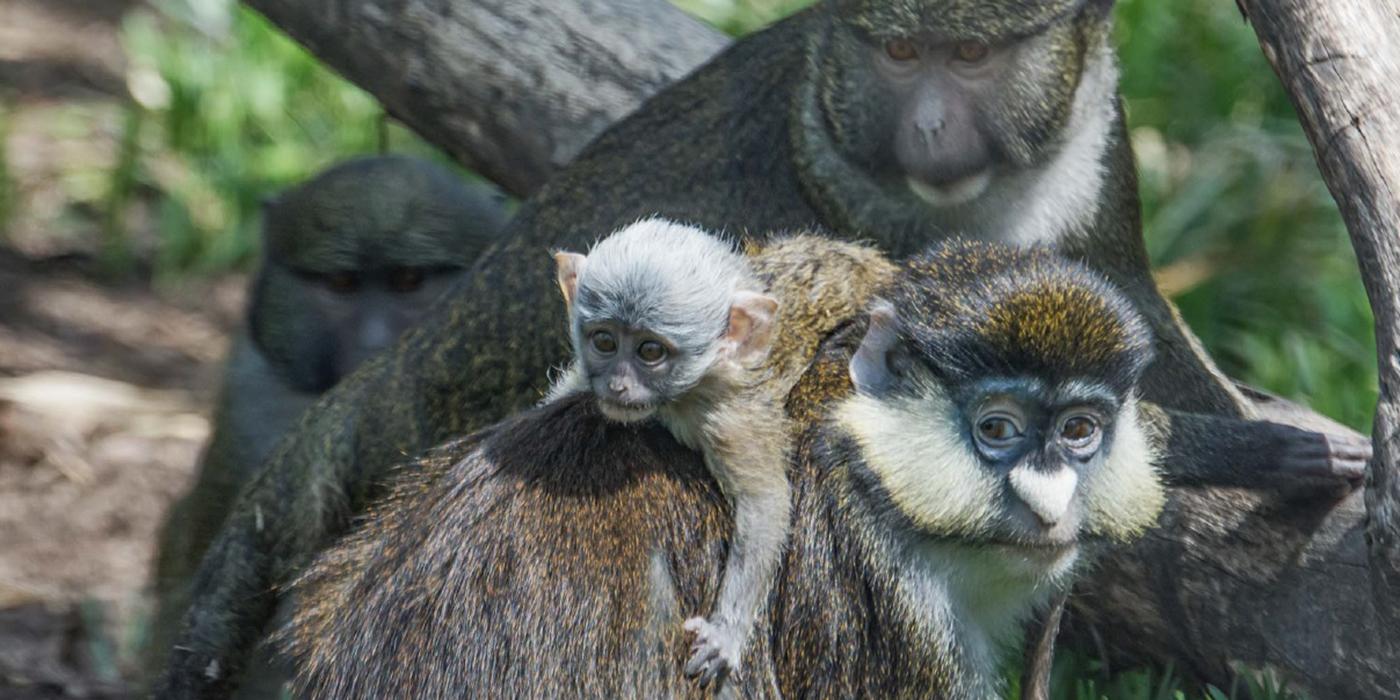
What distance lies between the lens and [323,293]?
20.9 feet

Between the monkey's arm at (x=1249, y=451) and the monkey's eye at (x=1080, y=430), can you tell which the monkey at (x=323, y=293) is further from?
the monkey's eye at (x=1080, y=430)

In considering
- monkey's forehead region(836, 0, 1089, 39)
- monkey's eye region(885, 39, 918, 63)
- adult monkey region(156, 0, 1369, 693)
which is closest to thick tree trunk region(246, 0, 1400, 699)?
adult monkey region(156, 0, 1369, 693)

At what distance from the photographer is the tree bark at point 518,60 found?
6488 mm

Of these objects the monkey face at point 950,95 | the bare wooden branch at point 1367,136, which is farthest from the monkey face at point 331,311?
the bare wooden branch at point 1367,136

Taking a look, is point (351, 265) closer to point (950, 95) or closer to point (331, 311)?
point (331, 311)

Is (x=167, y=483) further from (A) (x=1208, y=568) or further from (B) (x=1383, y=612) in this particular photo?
(B) (x=1383, y=612)

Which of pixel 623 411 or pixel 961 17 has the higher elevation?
pixel 961 17

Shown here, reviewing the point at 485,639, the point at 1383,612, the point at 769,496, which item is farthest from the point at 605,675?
the point at 1383,612

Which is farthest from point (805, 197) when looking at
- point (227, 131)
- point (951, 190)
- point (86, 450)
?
point (227, 131)

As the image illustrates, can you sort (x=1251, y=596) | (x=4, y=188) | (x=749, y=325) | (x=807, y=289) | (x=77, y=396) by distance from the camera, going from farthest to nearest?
1. (x=4, y=188)
2. (x=77, y=396)
3. (x=1251, y=596)
4. (x=807, y=289)
5. (x=749, y=325)

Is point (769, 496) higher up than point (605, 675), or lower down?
higher up

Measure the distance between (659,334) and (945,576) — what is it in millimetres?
788

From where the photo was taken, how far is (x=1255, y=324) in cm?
739

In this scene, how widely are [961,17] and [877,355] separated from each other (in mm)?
1512
